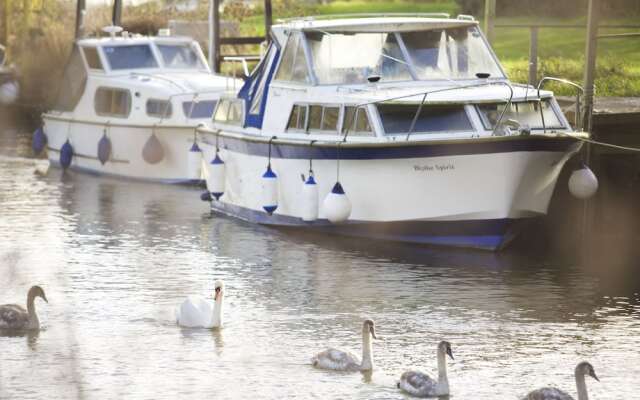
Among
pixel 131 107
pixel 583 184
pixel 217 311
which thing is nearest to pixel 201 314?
pixel 217 311

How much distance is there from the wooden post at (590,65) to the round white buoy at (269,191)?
176 inches

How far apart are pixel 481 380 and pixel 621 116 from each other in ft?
30.0

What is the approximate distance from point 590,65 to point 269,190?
4963mm

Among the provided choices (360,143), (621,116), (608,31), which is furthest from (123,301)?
(608,31)

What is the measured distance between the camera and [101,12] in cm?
4641

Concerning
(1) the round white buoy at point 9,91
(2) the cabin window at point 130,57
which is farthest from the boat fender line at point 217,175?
(2) the cabin window at point 130,57

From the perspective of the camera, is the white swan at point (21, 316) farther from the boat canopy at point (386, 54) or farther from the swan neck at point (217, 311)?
the boat canopy at point (386, 54)

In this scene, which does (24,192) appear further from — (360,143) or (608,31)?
(608,31)

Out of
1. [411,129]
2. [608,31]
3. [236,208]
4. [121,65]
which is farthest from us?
[608,31]

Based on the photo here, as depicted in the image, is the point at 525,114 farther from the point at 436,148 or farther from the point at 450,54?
the point at 450,54

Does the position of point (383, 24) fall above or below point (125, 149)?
above

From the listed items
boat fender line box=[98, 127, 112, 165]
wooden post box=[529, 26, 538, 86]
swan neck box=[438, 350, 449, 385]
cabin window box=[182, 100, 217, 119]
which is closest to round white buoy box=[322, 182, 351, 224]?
wooden post box=[529, 26, 538, 86]

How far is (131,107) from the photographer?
1281 inches

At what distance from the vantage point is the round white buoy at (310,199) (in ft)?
80.1
